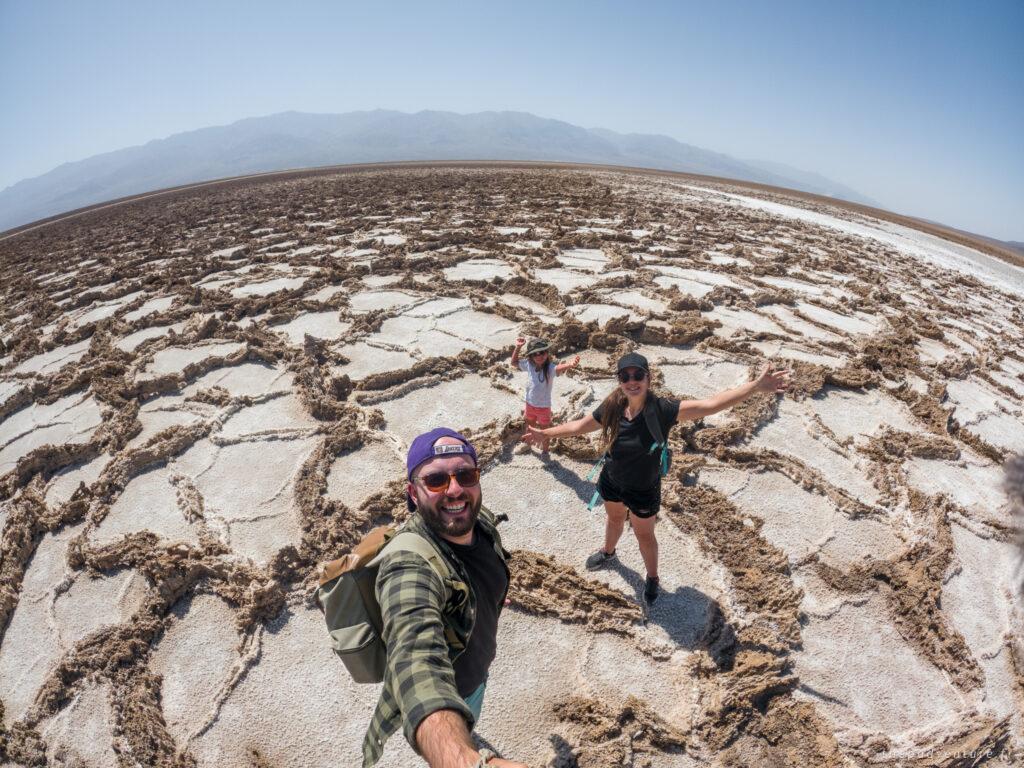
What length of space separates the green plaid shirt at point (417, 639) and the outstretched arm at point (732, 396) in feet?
5.19

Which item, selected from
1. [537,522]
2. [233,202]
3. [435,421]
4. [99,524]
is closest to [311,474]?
[435,421]

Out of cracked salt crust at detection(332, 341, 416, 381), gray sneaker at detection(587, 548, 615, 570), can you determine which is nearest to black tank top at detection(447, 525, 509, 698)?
gray sneaker at detection(587, 548, 615, 570)

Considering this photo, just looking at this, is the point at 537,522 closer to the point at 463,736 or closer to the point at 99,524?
the point at 463,736

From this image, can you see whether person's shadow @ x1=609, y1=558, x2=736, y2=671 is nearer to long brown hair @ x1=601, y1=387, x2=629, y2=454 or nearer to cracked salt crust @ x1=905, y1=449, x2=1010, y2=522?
long brown hair @ x1=601, y1=387, x2=629, y2=454

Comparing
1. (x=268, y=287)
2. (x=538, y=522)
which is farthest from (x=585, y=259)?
(x=538, y=522)

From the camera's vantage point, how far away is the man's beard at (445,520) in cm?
169

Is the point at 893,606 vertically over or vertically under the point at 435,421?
under

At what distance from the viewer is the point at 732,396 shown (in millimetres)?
2619

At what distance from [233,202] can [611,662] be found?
2437cm

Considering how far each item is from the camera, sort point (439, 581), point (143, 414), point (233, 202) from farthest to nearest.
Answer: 1. point (233, 202)
2. point (143, 414)
3. point (439, 581)

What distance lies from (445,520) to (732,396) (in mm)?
1731

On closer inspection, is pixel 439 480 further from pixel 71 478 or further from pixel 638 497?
pixel 71 478

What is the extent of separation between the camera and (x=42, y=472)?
169 inches

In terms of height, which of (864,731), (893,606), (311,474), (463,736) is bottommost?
(864,731)
